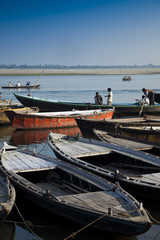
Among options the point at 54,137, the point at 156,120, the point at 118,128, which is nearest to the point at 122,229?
the point at 54,137

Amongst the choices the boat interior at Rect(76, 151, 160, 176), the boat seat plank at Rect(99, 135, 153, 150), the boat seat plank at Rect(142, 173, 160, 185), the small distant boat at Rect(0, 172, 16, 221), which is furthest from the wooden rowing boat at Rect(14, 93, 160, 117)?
the small distant boat at Rect(0, 172, 16, 221)

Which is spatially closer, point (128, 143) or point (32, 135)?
point (128, 143)

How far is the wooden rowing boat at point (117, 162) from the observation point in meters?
8.77

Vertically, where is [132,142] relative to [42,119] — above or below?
below

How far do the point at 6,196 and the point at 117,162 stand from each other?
14.7ft

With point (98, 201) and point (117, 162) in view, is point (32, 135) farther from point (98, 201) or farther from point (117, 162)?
point (98, 201)

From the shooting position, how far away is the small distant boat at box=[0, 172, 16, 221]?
23.6ft

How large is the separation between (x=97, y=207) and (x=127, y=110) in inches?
646

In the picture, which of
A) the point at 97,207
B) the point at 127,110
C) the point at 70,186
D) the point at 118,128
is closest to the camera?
the point at 97,207

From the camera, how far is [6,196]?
801 centimetres

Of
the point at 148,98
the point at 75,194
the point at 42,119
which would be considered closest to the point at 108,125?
the point at 42,119

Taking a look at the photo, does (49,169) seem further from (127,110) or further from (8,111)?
(127,110)

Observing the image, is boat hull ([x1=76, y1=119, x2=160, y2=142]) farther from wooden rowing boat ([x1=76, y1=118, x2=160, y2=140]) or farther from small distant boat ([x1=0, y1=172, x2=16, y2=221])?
small distant boat ([x1=0, y1=172, x2=16, y2=221])

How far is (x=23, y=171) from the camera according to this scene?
31.0 ft
